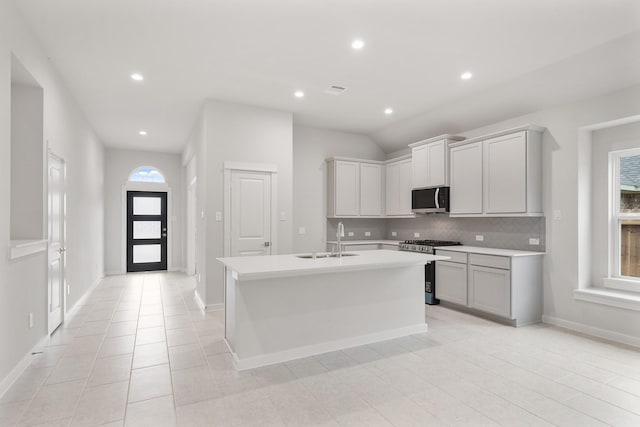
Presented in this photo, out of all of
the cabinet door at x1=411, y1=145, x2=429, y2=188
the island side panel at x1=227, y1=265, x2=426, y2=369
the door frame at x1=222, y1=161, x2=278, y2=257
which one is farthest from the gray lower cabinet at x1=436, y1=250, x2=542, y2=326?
the door frame at x1=222, y1=161, x2=278, y2=257

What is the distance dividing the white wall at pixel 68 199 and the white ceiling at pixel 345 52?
0.84 feet

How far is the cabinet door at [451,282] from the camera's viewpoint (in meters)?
4.60

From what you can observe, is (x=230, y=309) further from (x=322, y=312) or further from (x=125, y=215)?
(x=125, y=215)

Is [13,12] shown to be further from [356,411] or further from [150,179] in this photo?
[150,179]

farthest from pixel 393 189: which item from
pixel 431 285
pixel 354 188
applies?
pixel 431 285

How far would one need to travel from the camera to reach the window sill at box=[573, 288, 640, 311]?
3.42m

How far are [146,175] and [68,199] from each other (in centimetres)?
406

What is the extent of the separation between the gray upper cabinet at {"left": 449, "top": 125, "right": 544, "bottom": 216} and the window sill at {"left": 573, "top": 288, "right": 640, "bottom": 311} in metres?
1.01

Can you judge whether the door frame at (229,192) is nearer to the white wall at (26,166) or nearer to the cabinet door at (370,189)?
the cabinet door at (370,189)

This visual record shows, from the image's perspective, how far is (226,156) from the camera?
16.1 feet

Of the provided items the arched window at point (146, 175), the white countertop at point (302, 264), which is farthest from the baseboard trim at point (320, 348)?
the arched window at point (146, 175)

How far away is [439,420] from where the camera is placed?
83.7 inches

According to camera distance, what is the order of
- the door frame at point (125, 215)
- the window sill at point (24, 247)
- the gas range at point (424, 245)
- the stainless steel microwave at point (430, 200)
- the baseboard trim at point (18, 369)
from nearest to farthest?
the baseboard trim at point (18, 369) → the window sill at point (24, 247) → the gas range at point (424, 245) → the stainless steel microwave at point (430, 200) → the door frame at point (125, 215)

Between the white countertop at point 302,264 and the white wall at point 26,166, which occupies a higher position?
the white wall at point 26,166
